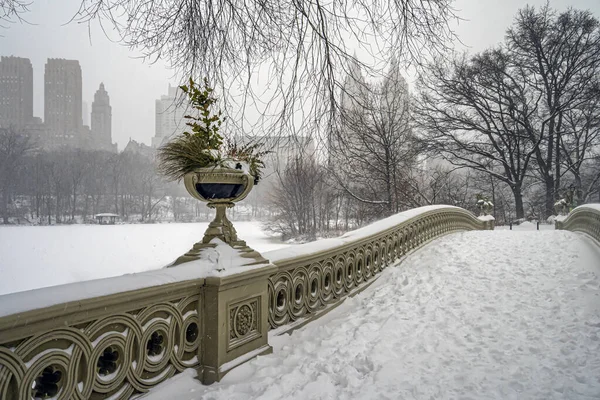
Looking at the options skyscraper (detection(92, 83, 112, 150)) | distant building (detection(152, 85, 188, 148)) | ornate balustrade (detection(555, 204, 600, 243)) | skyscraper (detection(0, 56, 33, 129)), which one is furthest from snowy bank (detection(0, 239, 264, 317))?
skyscraper (detection(92, 83, 112, 150))

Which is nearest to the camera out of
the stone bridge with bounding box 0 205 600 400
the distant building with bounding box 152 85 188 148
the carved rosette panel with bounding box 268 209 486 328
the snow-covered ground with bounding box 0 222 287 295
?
the stone bridge with bounding box 0 205 600 400

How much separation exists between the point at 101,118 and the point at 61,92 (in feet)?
15.8

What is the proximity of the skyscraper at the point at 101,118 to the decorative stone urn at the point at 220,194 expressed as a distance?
40.3 ft

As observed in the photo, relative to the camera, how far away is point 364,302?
561cm

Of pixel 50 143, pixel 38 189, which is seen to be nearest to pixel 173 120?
pixel 50 143

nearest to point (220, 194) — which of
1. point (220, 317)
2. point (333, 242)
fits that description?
point (220, 317)

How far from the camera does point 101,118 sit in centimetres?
1430

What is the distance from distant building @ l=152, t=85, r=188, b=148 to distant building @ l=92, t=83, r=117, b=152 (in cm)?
955

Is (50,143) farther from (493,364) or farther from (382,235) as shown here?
(493,364)

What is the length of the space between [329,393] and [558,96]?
31.5 metres

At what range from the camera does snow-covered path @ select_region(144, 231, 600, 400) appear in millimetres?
3004

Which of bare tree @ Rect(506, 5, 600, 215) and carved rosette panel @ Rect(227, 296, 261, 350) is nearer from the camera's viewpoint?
carved rosette panel @ Rect(227, 296, 261, 350)

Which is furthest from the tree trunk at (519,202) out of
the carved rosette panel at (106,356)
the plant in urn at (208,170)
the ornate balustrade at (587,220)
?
the carved rosette panel at (106,356)

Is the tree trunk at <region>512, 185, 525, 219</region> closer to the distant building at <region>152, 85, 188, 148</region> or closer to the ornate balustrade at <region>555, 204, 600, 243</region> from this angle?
the ornate balustrade at <region>555, 204, 600, 243</region>
